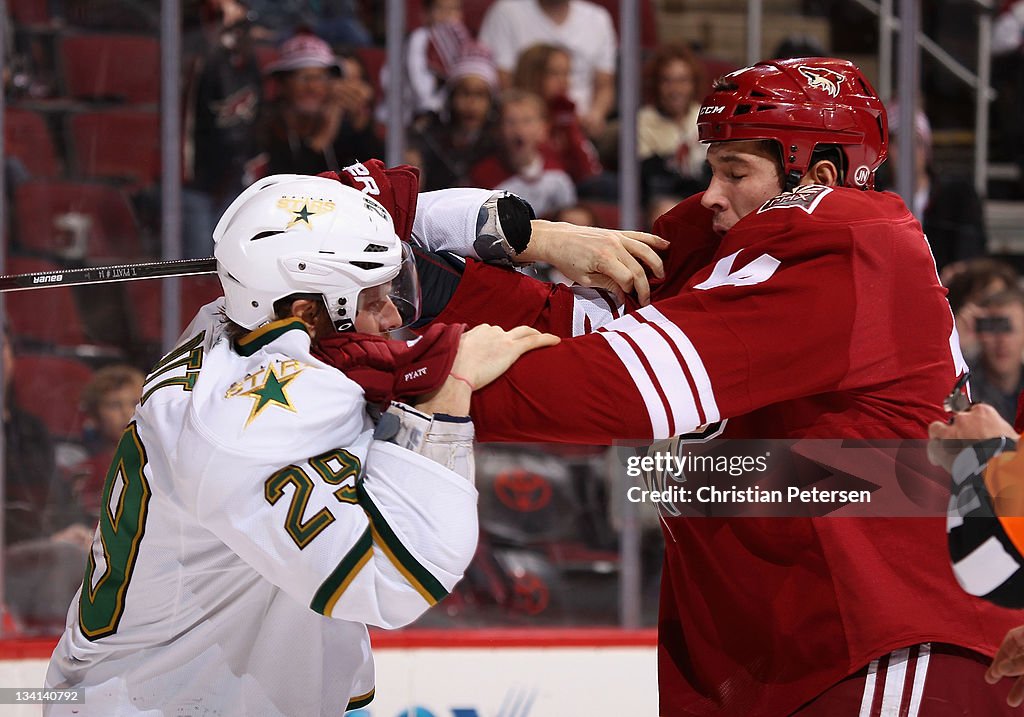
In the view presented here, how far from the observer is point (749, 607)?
1761mm

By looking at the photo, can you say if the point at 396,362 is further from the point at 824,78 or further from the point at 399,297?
the point at 824,78

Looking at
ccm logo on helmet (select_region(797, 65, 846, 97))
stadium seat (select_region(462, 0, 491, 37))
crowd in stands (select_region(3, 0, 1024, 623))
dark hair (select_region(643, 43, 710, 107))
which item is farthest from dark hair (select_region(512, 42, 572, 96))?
ccm logo on helmet (select_region(797, 65, 846, 97))

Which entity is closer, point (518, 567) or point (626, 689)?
point (626, 689)

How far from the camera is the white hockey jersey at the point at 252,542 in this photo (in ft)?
4.62

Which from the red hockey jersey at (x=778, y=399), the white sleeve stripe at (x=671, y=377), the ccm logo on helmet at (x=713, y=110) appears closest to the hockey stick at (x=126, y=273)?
the red hockey jersey at (x=778, y=399)

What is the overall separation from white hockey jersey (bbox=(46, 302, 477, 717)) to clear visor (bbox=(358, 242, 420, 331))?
0.53 feet

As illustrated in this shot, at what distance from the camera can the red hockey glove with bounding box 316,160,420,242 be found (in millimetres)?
1824

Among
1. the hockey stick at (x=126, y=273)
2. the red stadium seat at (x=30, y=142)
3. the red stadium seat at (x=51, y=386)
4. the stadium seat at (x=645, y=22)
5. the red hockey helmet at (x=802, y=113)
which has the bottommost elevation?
the red stadium seat at (x=51, y=386)

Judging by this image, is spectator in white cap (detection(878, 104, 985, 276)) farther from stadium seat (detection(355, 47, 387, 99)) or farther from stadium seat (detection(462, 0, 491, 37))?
stadium seat (detection(355, 47, 387, 99))

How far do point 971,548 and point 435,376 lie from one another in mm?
759

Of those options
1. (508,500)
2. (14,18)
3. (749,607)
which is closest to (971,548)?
(749,607)

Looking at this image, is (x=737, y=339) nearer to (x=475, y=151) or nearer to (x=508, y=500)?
(x=508, y=500)

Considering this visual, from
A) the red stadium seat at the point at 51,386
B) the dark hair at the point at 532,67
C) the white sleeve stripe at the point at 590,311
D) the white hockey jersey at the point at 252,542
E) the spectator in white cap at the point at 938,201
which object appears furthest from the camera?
the dark hair at the point at 532,67

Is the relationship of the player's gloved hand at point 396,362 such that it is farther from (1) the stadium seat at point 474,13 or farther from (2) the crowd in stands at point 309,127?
(1) the stadium seat at point 474,13
